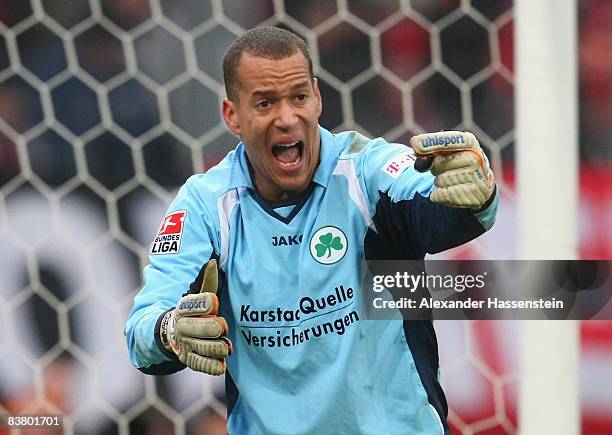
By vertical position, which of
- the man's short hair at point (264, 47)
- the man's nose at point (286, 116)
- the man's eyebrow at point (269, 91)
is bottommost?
the man's nose at point (286, 116)

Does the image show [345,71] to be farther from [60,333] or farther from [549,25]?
[60,333]

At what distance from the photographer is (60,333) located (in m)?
1.72

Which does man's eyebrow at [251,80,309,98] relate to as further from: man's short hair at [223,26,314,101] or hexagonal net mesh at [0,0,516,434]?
hexagonal net mesh at [0,0,516,434]

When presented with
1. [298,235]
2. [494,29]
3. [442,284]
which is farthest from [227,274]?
[494,29]

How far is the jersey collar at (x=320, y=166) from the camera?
1256 mm

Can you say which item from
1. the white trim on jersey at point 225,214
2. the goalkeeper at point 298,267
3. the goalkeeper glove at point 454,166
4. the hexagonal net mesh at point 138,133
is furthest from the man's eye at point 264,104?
the hexagonal net mesh at point 138,133

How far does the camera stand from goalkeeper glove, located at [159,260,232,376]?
1088 millimetres

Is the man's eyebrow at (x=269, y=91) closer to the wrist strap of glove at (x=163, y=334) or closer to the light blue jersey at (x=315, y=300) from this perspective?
the light blue jersey at (x=315, y=300)

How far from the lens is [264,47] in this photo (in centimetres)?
126

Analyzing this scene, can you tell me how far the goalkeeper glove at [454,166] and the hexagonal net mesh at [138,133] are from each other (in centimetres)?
58

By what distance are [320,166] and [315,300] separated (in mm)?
153

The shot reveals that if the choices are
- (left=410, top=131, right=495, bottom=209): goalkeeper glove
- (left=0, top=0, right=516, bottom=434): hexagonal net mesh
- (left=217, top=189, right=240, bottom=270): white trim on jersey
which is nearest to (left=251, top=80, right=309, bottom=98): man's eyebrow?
(left=217, top=189, right=240, bottom=270): white trim on jersey

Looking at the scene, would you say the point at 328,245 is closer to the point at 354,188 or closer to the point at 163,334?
the point at 354,188

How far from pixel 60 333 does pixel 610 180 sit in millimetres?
872
